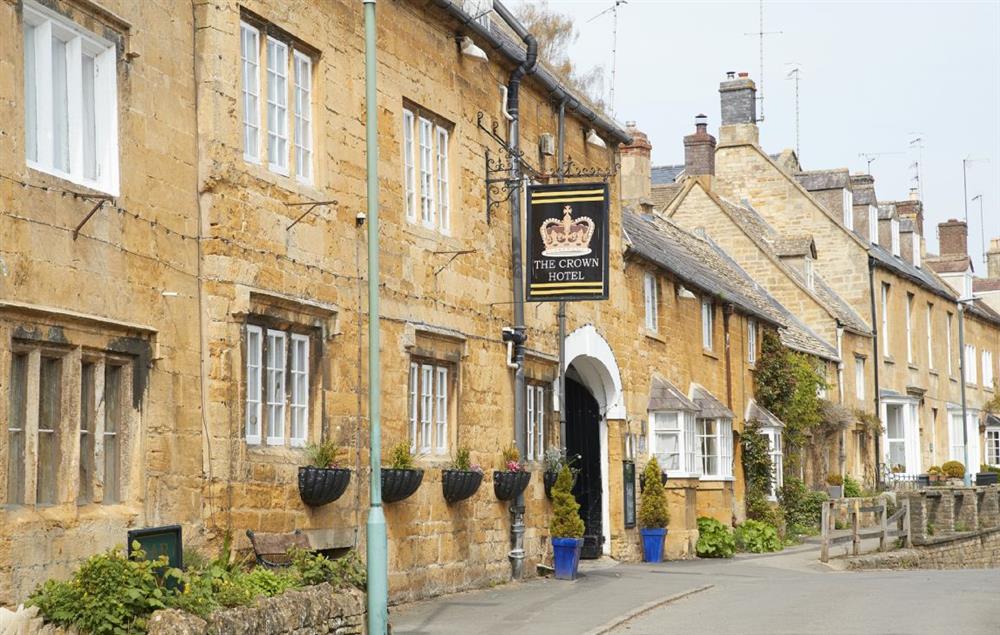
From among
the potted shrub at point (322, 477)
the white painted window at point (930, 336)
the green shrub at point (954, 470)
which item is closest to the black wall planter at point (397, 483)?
the potted shrub at point (322, 477)

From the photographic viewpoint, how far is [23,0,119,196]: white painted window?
1142 centimetres

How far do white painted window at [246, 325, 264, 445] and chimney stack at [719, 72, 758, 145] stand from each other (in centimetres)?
3226

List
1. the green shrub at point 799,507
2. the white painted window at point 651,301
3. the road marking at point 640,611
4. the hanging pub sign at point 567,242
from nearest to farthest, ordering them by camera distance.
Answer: the road marking at point 640,611
the hanging pub sign at point 567,242
the white painted window at point 651,301
the green shrub at point 799,507

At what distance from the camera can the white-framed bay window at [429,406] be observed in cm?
1812

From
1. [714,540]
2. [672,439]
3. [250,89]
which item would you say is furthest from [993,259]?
[250,89]

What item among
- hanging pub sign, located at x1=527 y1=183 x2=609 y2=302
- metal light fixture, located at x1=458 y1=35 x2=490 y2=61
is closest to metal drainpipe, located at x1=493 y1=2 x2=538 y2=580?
hanging pub sign, located at x1=527 y1=183 x2=609 y2=302

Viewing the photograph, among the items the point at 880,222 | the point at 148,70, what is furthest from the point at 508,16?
the point at 880,222

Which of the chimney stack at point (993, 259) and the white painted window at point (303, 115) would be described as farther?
the chimney stack at point (993, 259)

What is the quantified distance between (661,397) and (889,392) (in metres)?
20.8

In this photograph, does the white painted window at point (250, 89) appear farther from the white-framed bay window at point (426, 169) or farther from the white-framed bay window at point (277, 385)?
the white-framed bay window at point (426, 169)

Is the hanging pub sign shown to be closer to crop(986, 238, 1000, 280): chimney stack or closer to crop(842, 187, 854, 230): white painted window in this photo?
crop(842, 187, 854, 230): white painted window

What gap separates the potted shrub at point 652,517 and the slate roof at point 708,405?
292 cm

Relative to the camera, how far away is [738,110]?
148ft

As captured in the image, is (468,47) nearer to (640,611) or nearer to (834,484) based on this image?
(640,611)
